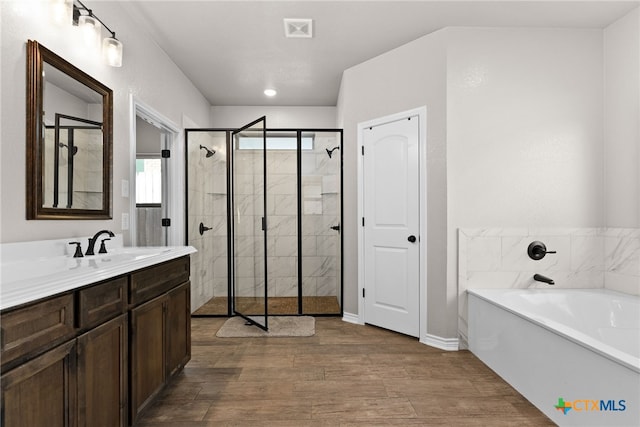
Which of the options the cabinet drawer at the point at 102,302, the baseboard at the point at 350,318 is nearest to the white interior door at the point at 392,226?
the baseboard at the point at 350,318

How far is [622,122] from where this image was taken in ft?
9.16

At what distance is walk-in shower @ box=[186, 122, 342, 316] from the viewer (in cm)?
375

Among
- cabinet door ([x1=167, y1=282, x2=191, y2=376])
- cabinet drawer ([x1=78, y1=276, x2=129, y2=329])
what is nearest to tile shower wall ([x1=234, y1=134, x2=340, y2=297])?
cabinet door ([x1=167, y1=282, x2=191, y2=376])

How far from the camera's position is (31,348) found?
3.65 feet

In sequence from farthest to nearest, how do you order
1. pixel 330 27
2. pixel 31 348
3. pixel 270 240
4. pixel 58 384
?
1. pixel 270 240
2. pixel 330 27
3. pixel 58 384
4. pixel 31 348

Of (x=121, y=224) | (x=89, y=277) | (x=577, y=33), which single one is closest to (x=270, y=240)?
(x=121, y=224)

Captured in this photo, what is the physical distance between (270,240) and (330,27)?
243 cm

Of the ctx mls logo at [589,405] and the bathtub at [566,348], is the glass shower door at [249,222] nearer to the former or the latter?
the bathtub at [566,348]

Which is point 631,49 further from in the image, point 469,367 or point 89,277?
point 89,277

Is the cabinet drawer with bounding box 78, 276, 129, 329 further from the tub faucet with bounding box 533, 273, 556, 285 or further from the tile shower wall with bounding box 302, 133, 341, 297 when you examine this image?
the tub faucet with bounding box 533, 273, 556, 285

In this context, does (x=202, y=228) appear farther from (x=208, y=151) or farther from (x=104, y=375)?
(x=104, y=375)

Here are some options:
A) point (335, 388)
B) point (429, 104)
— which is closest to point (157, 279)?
point (335, 388)

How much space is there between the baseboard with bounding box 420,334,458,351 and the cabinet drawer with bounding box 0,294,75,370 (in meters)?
2.66

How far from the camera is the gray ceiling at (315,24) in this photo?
263 cm
